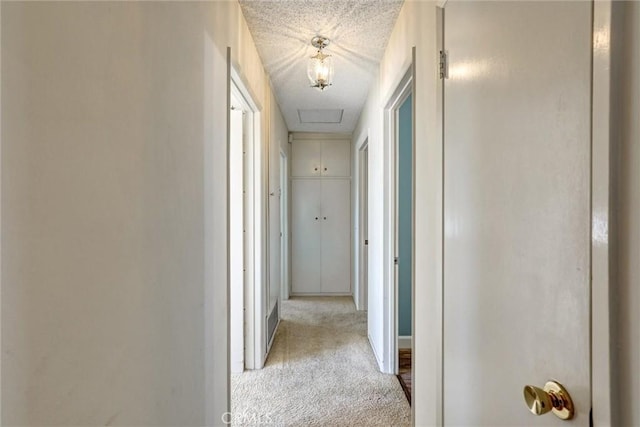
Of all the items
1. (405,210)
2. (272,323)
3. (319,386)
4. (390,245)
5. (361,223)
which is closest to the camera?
(319,386)

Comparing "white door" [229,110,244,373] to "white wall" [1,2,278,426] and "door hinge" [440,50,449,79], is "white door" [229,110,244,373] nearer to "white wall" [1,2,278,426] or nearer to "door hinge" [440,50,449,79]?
"white wall" [1,2,278,426]

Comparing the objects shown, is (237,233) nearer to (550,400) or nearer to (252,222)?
(252,222)

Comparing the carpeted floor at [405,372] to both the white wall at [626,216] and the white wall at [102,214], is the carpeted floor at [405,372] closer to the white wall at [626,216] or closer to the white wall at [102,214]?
the white wall at [102,214]

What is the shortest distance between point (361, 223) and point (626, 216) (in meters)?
3.84

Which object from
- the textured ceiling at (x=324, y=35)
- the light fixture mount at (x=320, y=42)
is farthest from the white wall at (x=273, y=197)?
the light fixture mount at (x=320, y=42)

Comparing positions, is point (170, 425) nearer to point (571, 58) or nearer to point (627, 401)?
point (627, 401)

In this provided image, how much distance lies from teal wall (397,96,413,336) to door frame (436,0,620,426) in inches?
103

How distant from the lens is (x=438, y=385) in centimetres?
136

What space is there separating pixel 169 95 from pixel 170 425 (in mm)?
1027

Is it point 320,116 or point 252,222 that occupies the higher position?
point 320,116

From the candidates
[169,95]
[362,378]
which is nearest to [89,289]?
[169,95]

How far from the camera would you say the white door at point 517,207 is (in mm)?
643

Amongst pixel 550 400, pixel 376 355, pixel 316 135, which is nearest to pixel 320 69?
pixel 550 400

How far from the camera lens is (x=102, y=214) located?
721mm
